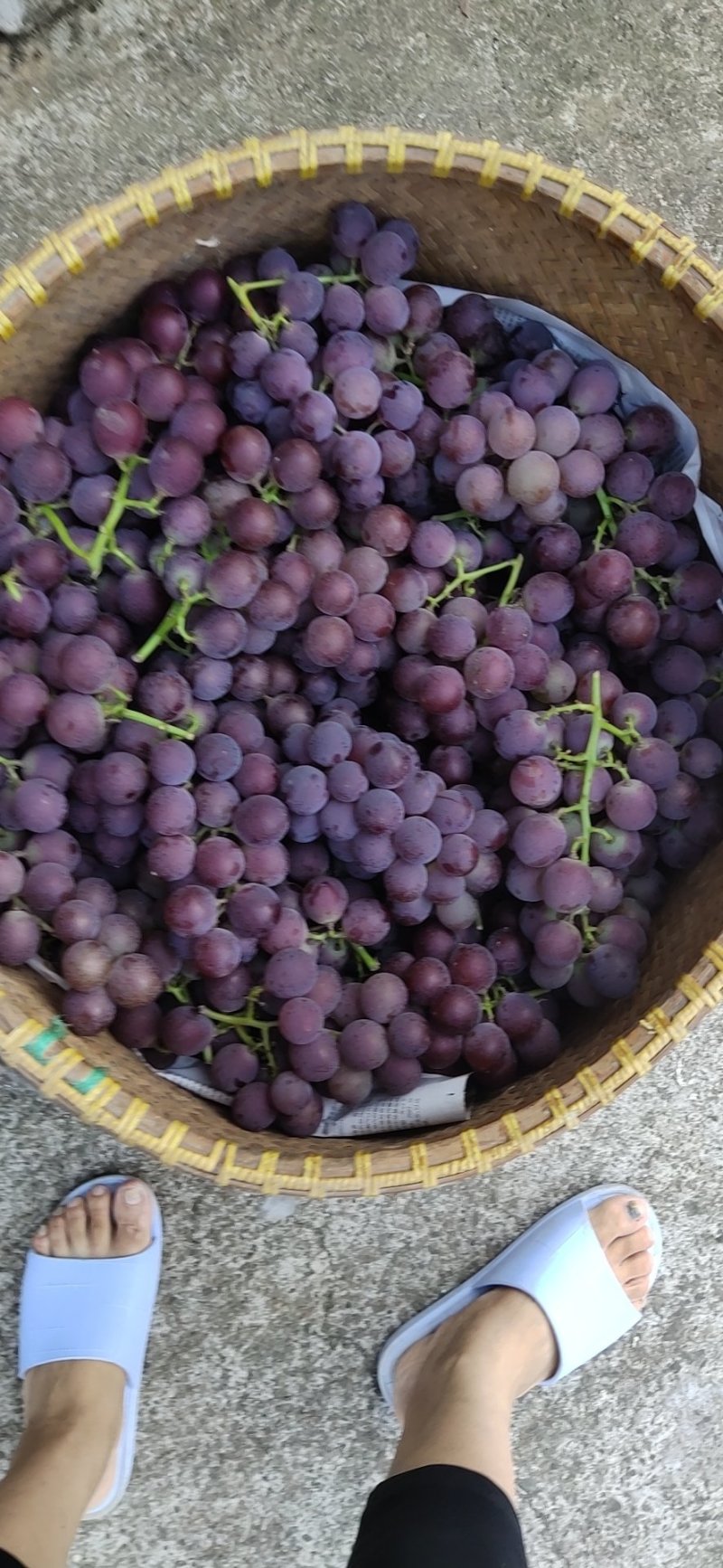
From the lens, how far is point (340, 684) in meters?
0.88

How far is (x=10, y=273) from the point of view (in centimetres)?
81

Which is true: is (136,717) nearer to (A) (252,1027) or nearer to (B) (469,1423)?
(A) (252,1027)

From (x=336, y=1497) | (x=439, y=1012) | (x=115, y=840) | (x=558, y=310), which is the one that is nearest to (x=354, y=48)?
(x=558, y=310)

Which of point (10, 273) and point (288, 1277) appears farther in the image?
point (288, 1277)

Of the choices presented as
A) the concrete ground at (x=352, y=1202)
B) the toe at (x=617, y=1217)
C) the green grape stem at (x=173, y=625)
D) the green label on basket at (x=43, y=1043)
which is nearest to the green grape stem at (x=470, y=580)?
the green grape stem at (x=173, y=625)

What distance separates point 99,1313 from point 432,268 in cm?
103

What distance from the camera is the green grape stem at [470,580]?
87 cm

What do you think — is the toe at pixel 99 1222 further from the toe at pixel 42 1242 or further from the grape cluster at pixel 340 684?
the grape cluster at pixel 340 684

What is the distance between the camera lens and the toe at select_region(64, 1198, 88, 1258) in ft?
3.62

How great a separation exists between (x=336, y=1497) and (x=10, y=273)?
3.80 feet

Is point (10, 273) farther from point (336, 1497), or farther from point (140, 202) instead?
point (336, 1497)

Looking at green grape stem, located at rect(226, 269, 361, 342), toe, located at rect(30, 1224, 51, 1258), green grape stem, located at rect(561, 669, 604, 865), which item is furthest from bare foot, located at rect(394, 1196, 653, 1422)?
green grape stem, located at rect(226, 269, 361, 342)

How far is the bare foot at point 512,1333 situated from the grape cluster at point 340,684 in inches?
14.3

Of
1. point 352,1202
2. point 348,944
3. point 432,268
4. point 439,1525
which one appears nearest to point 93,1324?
point 352,1202
